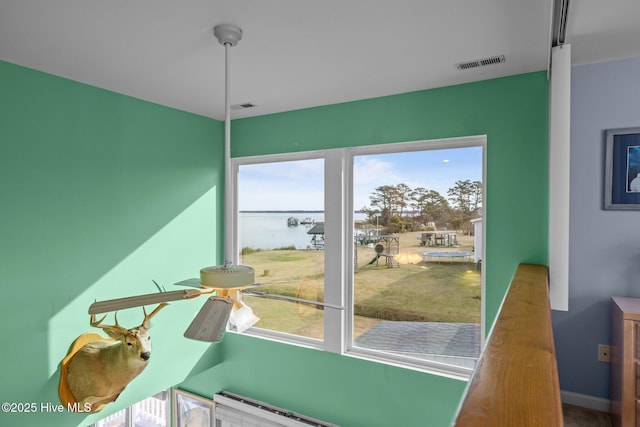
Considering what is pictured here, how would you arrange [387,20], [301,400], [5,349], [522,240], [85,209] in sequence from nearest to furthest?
[387,20], [5,349], [522,240], [85,209], [301,400]

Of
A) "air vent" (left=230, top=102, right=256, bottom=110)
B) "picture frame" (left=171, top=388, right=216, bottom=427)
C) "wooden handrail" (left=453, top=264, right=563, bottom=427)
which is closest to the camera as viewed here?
"wooden handrail" (left=453, top=264, right=563, bottom=427)

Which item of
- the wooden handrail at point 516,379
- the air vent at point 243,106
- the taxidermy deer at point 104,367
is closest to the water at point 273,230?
the air vent at point 243,106

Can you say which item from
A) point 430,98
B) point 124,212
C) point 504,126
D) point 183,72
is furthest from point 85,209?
point 504,126

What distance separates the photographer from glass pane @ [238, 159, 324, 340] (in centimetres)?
344

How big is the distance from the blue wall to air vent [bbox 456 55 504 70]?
59cm

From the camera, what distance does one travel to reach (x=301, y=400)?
3.33 m

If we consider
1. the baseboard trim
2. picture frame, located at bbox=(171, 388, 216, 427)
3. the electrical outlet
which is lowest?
picture frame, located at bbox=(171, 388, 216, 427)

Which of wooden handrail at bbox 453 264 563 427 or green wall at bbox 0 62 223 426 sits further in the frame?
green wall at bbox 0 62 223 426

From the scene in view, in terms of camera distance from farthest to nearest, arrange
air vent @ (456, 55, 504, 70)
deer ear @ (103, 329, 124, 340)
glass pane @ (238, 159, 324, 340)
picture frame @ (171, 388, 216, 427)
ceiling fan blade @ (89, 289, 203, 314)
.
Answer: picture frame @ (171, 388, 216, 427) → glass pane @ (238, 159, 324, 340) → deer ear @ (103, 329, 124, 340) → air vent @ (456, 55, 504, 70) → ceiling fan blade @ (89, 289, 203, 314)

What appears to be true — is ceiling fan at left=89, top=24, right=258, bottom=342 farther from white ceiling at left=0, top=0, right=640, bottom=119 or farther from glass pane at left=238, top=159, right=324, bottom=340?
glass pane at left=238, top=159, right=324, bottom=340

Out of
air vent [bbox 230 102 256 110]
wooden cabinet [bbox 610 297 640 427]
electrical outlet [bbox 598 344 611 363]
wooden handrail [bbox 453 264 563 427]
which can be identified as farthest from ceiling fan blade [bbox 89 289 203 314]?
electrical outlet [bbox 598 344 611 363]

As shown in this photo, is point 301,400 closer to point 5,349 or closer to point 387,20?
point 5,349

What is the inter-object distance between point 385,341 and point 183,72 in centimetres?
247

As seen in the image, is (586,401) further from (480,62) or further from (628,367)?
(480,62)
